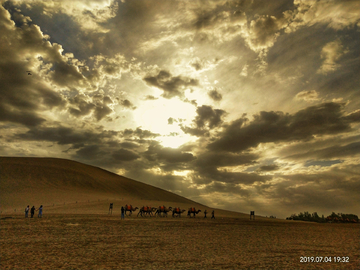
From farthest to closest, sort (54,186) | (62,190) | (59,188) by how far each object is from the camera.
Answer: (54,186) < (59,188) < (62,190)

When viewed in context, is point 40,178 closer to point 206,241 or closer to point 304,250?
point 206,241

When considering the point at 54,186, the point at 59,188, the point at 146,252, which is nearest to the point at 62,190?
the point at 59,188

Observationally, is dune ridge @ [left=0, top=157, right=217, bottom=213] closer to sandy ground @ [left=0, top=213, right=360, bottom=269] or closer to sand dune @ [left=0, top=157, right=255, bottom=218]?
sand dune @ [left=0, top=157, right=255, bottom=218]

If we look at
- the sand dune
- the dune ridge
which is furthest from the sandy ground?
the sand dune

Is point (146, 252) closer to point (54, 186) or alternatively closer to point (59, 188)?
point (59, 188)

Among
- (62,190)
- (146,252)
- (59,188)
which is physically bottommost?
(146,252)

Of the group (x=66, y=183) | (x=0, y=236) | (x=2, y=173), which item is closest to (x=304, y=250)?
(x=0, y=236)

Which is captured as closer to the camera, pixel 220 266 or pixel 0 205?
pixel 220 266

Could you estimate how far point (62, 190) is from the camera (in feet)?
242

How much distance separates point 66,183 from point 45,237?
68.5 meters

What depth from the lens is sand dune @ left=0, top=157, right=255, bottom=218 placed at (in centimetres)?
5708

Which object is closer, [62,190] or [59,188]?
[62,190]

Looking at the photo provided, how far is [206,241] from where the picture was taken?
19938 mm

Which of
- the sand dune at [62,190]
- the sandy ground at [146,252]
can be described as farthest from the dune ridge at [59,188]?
the sandy ground at [146,252]
